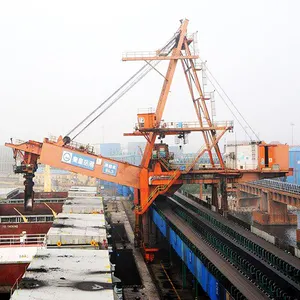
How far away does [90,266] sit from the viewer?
11711mm

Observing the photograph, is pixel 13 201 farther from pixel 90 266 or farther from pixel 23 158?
pixel 90 266

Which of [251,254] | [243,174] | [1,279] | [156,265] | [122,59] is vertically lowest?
[156,265]

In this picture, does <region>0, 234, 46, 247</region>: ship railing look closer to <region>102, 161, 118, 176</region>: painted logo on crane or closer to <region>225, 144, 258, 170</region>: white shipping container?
<region>102, 161, 118, 176</region>: painted logo on crane

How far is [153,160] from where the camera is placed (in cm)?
2684

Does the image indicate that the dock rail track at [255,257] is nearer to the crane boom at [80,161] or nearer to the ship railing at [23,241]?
the crane boom at [80,161]

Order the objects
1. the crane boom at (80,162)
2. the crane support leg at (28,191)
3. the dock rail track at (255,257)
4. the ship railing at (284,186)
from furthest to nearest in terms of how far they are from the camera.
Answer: the ship railing at (284,186) < the crane support leg at (28,191) < the crane boom at (80,162) < the dock rail track at (255,257)

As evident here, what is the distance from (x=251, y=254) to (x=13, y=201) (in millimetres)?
27022

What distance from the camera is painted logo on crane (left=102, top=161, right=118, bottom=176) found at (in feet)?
83.5

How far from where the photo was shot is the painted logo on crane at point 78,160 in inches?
988

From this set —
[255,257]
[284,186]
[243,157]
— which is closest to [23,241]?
[255,257]

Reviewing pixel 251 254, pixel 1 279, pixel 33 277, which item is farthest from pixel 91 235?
pixel 251 254

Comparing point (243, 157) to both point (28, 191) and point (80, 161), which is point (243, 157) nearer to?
point (80, 161)

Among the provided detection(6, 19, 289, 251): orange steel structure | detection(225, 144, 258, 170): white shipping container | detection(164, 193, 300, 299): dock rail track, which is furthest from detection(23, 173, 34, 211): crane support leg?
detection(225, 144, 258, 170): white shipping container

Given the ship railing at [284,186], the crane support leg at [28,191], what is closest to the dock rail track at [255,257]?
the crane support leg at [28,191]
